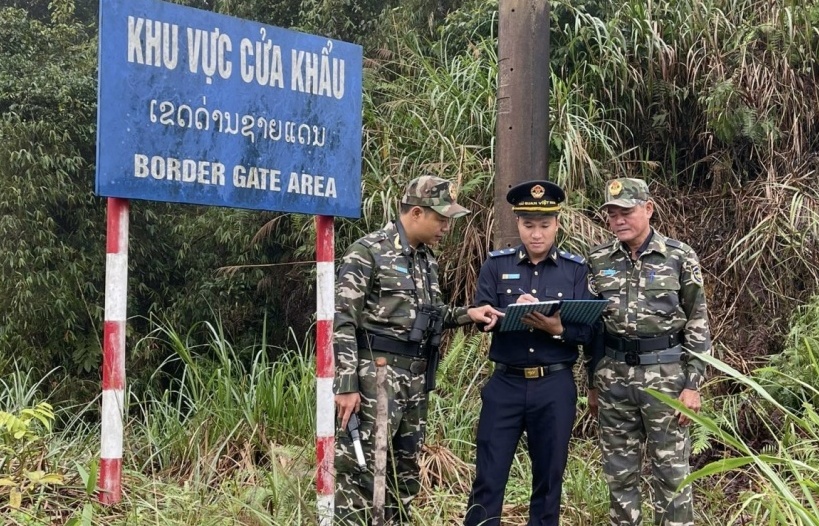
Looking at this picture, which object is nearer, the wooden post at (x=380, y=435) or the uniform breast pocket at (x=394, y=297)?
the wooden post at (x=380, y=435)

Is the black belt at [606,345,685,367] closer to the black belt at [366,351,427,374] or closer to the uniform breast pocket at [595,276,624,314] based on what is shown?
the uniform breast pocket at [595,276,624,314]

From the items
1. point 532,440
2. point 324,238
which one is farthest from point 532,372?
point 324,238

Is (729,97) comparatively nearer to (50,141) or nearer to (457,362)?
(457,362)

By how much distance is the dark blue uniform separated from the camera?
11.7ft

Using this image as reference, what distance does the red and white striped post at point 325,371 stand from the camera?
383cm

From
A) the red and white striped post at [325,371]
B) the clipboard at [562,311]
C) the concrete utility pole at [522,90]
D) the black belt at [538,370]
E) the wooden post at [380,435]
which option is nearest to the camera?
the wooden post at [380,435]

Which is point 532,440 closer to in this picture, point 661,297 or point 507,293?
point 507,293

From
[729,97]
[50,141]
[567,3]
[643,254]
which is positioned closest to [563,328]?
[643,254]

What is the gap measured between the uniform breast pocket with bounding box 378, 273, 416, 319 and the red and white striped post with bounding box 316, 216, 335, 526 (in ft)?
1.87

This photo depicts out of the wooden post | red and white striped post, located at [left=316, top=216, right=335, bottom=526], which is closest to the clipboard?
the wooden post

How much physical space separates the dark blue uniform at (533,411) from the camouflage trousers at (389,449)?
29cm

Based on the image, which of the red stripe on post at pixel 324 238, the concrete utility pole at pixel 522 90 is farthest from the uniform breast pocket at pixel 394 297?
the concrete utility pole at pixel 522 90

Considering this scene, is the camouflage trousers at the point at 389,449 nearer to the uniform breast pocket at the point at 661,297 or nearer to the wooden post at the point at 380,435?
the wooden post at the point at 380,435

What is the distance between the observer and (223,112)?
372cm
